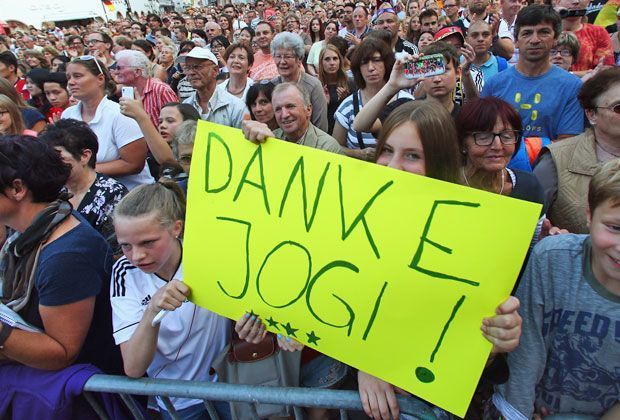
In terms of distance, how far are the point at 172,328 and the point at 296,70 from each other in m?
3.19

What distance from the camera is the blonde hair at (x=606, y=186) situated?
1139mm

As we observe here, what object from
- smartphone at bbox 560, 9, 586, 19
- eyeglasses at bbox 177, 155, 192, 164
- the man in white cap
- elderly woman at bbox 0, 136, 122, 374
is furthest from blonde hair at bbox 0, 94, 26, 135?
smartphone at bbox 560, 9, 586, 19

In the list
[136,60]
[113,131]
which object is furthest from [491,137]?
[136,60]

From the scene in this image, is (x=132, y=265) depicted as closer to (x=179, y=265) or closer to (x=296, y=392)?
(x=179, y=265)

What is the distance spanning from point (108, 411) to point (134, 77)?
361cm

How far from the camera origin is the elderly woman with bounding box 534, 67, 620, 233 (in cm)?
188

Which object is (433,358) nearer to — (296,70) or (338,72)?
(296,70)

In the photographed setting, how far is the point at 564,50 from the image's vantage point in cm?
361

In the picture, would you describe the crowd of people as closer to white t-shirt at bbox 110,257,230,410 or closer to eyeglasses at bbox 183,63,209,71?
white t-shirt at bbox 110,257,230,410

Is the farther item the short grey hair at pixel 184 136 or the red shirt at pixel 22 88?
the red shirt at pixel 22 88

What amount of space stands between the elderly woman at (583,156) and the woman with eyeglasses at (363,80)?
4.81 ft

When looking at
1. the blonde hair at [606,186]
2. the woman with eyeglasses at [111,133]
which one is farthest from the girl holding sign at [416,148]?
the woman with eyeglasses at [111,133]

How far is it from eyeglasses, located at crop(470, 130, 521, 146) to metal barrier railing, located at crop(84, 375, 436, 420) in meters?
1.28

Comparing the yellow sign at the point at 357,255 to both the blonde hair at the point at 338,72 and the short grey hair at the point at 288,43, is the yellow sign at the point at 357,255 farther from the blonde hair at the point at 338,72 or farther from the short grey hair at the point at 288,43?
the blonde hair at the point at 338,72
